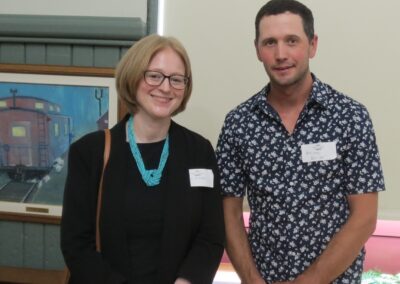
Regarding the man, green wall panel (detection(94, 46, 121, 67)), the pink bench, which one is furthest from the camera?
green wall panel (detection(94, 46, 121, 67))

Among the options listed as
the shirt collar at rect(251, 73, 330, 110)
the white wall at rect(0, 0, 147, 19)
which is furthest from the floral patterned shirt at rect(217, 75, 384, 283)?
the white wall at rect(0, 0, 147, 19)

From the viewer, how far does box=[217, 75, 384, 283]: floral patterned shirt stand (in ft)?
4.90

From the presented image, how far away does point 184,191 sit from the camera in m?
1.43

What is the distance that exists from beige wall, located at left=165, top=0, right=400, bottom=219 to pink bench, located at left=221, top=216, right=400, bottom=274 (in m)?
0.10

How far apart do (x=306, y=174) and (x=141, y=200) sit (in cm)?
56

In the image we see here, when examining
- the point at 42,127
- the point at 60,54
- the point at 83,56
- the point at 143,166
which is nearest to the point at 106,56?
the point at 83,56

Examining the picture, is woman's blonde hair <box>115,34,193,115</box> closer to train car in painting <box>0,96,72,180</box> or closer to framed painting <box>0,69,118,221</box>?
framed painting <box>0,69,118,221</box>

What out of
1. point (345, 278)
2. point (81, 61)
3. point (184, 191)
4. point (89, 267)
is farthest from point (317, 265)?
point (81, 61)

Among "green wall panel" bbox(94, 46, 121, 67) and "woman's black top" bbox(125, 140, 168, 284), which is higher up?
"green wall panel" bbox(94, 46, 121, 67)

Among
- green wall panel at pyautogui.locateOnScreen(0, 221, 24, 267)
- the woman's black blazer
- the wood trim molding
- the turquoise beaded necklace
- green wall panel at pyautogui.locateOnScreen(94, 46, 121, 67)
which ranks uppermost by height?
green wall panel at pyautogui.locateOnScreen(94, 46, 121, 67)

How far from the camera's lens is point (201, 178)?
1.47 m

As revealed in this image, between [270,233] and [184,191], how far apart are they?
38 cm

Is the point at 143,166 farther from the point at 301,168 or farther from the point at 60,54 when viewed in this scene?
the point at 60,54

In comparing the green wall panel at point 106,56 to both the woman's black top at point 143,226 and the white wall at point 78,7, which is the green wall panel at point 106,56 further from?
the woman's black top at point 143,226
